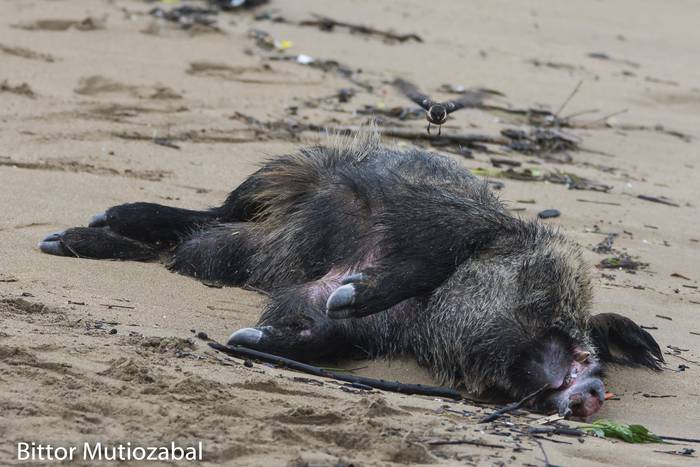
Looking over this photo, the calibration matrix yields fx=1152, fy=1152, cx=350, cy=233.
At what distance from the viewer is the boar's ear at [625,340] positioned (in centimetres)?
488

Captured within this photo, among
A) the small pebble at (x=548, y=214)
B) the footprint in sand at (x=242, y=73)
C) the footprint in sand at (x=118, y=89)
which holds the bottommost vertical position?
the small pebble at (x=548, y=214)

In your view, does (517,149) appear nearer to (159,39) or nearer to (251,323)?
(159,39)

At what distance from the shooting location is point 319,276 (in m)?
5.12

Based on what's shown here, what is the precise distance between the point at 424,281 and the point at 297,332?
1.83ft

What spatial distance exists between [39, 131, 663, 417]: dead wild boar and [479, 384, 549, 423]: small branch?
1.6 inches

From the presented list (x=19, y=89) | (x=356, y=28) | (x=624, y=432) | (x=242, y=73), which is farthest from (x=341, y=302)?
(x=356, y=28)

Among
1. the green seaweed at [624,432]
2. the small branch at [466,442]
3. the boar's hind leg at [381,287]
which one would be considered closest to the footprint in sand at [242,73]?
the boar's hind leg at [381,287]

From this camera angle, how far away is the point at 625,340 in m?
4.91

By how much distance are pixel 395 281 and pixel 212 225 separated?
1563 mm

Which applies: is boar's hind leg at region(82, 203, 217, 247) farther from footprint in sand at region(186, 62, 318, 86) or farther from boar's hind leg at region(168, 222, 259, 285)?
footprint in sand at region(186, 62, 318, 86)

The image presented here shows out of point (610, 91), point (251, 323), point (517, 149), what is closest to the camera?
point (251, 323)

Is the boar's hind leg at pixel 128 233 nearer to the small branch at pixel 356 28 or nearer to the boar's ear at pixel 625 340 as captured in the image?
the boar's ear at pixel 625 340

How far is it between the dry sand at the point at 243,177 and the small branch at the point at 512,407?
10 cm

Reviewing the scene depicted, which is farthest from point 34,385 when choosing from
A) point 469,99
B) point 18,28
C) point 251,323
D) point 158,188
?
point 18,28
